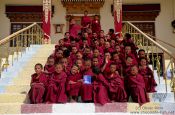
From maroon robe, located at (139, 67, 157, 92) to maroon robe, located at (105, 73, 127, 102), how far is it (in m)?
0.67

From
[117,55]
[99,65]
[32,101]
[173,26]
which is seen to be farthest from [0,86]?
[173,26]

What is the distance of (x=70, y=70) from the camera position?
7566mm

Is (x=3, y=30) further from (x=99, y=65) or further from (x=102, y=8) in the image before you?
(x=99, y=65)

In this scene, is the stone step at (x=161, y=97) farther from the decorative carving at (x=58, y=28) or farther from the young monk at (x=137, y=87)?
the decorative carving at (x=58, y=28)

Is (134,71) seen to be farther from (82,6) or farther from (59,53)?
(82,6)

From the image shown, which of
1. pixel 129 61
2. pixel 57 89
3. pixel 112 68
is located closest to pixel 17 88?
pixel 57 89

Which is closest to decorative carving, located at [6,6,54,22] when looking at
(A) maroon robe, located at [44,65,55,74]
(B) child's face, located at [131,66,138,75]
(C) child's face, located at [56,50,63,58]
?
(C) child's face, located at [56,50,63,58]

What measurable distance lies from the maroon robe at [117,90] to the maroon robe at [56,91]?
2.80ft

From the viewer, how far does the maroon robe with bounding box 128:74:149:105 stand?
679 cm

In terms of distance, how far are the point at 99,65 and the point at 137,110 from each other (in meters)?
1.71

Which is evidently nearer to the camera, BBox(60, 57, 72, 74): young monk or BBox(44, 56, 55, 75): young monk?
BBox(60, 57, 72, 74): young monk

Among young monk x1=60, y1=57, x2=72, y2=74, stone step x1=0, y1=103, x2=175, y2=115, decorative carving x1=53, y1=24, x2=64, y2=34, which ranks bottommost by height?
stone step x1=0, y1=103, x2=175, y2=115

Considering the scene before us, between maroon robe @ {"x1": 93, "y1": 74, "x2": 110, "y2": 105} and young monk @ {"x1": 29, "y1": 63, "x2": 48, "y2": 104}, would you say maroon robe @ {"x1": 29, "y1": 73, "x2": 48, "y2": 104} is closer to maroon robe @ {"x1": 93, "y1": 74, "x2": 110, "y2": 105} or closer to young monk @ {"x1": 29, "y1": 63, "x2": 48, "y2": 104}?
young monk @ {"x1": 29, "y1": 63, "x2": 48, "y2": 104}

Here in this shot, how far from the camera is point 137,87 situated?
689 centimetres
